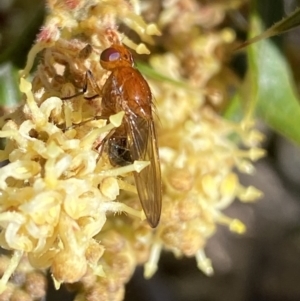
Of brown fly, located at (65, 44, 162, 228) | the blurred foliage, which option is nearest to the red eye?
brown fly, located at (65, 44, 162, 228)

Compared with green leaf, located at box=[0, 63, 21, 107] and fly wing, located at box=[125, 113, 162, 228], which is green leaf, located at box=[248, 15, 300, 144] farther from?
green leaf, located at box=[0, 63, 21, 107]

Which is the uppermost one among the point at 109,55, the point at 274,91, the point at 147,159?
the point at 109,55

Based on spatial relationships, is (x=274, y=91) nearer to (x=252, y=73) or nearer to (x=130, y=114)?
(x=252, y=73)

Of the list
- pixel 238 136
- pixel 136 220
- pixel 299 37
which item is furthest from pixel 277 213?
pixel 136 220

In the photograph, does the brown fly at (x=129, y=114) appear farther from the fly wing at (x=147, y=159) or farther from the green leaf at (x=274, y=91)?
the green leaf at (x=274, y=91)

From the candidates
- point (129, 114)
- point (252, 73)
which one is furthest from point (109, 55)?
point (252, 73)

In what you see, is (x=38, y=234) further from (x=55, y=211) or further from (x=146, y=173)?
(x=146, y=173)
